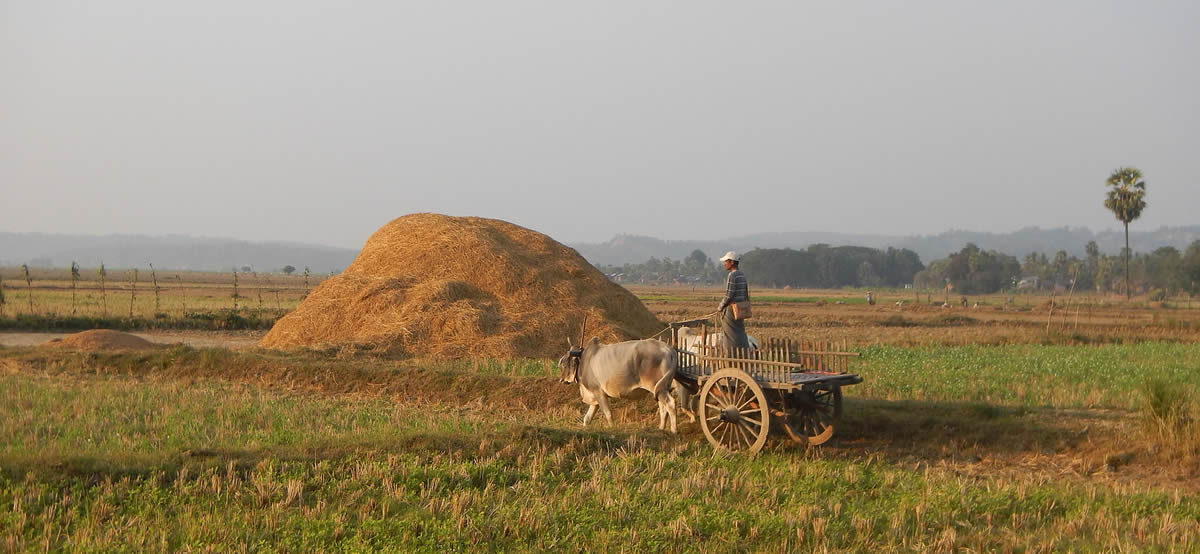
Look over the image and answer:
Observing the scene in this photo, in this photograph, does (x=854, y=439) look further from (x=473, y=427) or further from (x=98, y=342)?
(x=98, y=342)

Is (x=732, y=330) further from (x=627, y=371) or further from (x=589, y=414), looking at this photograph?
(x=589, y=414)

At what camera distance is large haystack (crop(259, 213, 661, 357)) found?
1933 cm

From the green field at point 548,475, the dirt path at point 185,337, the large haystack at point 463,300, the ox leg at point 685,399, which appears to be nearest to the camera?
the green field at point 548,475

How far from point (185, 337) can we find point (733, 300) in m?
21.1

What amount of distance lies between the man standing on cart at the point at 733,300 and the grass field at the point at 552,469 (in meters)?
1.39

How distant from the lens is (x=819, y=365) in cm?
1052

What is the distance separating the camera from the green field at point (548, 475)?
6875 mm

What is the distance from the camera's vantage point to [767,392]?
1029cm

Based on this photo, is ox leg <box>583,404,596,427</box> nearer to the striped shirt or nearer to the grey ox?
the grey ox

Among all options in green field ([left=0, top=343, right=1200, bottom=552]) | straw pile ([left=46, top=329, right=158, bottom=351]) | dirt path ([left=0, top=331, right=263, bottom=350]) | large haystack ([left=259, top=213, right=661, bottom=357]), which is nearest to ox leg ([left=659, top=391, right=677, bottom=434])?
green field ([left=0, top=343, right=1200, bottom=552])

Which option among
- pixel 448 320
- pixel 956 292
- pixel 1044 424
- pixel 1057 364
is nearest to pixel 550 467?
pixel 1044 424

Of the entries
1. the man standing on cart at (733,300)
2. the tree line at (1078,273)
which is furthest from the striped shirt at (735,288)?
the tree line at (1078,273)

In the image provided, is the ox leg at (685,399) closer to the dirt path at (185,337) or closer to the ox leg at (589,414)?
the ox leg at (589,414)

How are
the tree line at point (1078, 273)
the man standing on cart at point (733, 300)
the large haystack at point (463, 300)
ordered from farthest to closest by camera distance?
the tree line at point (1078, 273)
the large haystack at point (463, 300)
the man standing on cart at point (733, 300)
